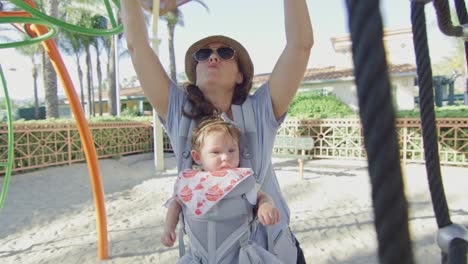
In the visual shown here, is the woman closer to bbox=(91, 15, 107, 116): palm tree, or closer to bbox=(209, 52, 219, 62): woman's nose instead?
bbox=(209, 52, 219, 62): woman's nose

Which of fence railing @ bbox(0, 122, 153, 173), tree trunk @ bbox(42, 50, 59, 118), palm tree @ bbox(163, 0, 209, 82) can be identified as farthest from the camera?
palm tree @ bbox(163, 0, 209, 82)

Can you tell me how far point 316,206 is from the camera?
3730 millimetres

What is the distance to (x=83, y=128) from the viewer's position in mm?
2270

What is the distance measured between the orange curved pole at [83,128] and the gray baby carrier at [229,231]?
155cm

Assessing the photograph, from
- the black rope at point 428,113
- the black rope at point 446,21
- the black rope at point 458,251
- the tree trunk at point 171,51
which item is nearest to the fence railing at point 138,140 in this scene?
the black rope at point 446,21

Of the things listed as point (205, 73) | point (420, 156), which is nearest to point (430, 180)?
point (205, 73)

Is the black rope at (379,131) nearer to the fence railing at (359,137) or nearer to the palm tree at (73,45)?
the fence railing at (359,137)

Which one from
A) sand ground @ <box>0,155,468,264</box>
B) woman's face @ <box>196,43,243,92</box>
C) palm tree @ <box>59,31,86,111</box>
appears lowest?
sand ground @ <box>0,155,468,264</box>

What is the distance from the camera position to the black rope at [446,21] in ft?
2.15

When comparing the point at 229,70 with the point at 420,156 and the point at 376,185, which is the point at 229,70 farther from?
the point at 420,156

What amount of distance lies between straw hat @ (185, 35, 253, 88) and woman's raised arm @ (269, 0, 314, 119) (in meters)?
0.13

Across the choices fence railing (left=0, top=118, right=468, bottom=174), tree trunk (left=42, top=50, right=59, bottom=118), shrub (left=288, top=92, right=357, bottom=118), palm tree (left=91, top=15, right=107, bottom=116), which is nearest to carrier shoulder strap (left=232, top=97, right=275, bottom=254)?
fence railing (left=0, top=118, right=468, bottom=174)

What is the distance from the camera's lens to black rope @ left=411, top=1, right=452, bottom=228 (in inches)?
20.4

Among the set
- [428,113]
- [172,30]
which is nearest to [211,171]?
[428,113]
